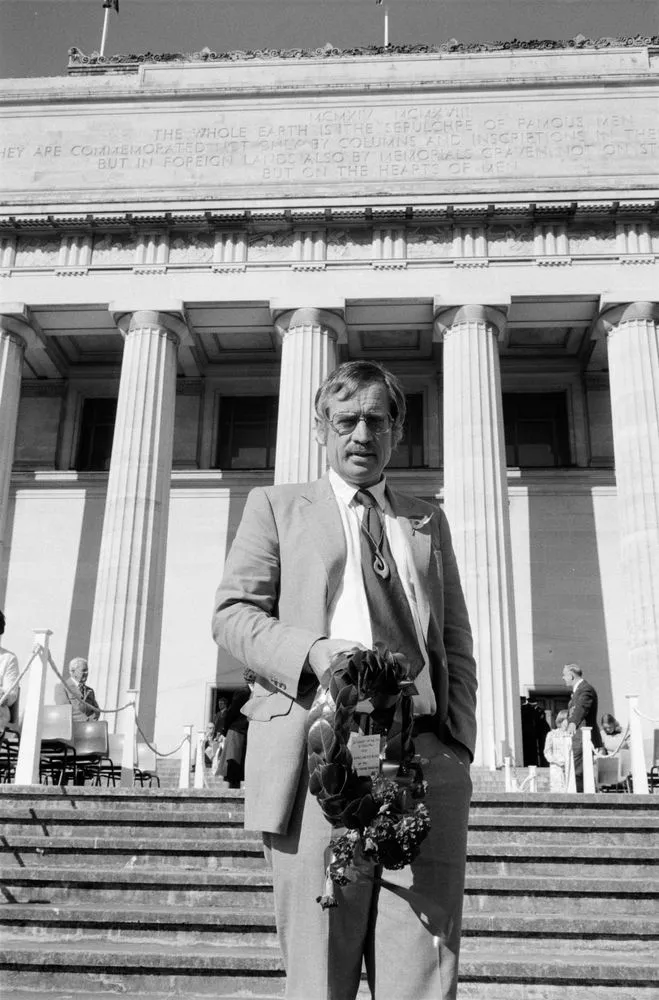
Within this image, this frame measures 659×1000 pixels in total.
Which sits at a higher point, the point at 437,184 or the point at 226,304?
the point at 437,184

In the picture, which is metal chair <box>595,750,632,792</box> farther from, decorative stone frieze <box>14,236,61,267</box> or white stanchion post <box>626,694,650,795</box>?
decorative stone frieze <box>14,236,61,267</box>

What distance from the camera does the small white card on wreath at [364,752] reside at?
2.53 meters

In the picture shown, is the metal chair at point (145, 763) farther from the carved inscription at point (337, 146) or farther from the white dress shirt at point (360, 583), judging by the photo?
the white dress shirt at point (360, 583)

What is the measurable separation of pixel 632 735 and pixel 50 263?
675 inches

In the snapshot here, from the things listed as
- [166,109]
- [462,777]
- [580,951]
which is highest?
[166,109]

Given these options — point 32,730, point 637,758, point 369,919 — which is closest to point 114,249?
point 32,730

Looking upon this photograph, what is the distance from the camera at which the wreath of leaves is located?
8.23 ft

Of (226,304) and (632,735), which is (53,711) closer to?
(632,735)

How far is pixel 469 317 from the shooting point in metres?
22.6

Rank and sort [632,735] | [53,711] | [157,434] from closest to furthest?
[53,711] → [632,735] → [157,434]

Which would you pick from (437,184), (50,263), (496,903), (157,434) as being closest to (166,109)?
(50,263)

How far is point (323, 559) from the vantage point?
3012 mm

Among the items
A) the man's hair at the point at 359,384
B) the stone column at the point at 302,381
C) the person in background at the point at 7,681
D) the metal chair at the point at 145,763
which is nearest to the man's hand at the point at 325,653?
the man's hair at the point at 359,384

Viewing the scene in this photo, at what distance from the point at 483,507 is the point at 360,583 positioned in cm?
1813
